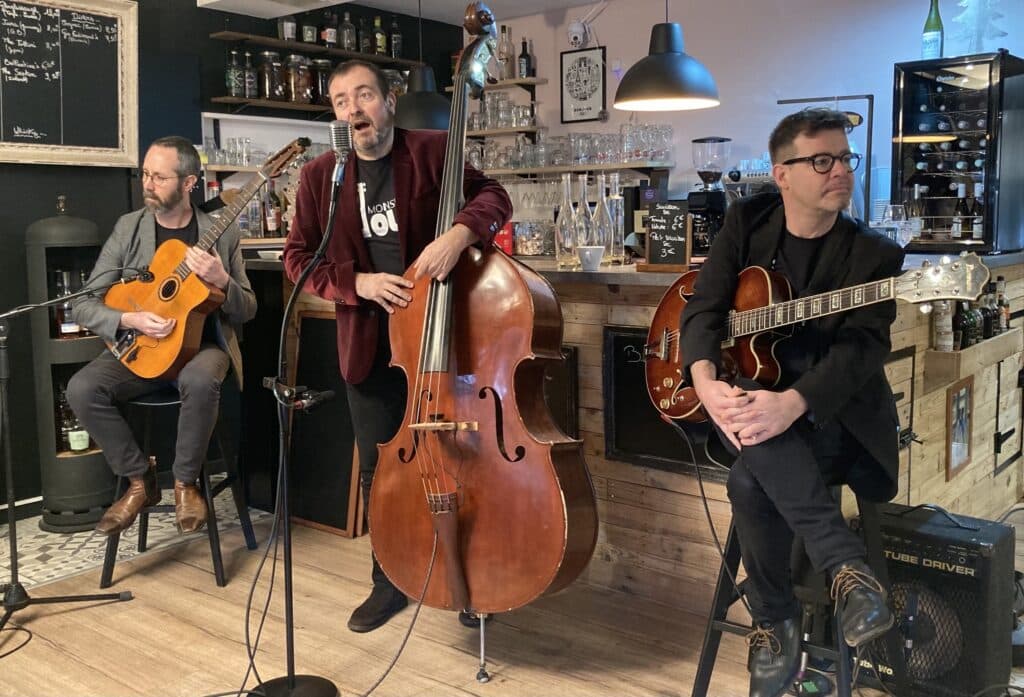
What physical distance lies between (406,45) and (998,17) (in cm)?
367

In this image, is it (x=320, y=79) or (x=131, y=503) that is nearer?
(x=131, y=503)

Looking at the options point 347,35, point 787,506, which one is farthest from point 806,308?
point 347,35

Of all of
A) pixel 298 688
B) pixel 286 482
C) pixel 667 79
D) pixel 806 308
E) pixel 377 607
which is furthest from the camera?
pixel 667 79

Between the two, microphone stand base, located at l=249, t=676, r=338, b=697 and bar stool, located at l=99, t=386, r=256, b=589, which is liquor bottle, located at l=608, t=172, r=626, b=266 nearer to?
bar stool, located at l=99, t=386, r=256, b=589

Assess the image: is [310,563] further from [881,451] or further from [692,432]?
[881,451]

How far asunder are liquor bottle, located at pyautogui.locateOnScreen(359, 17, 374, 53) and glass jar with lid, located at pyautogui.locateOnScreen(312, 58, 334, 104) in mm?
315

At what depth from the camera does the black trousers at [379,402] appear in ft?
9.15

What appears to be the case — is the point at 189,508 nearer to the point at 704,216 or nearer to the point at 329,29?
the point at 704,216

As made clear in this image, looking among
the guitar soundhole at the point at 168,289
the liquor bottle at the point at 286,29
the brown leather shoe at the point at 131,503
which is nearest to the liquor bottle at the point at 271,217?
the guitar soundhole at the point at 168,289

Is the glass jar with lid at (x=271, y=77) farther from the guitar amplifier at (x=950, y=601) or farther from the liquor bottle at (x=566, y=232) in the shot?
the guitar amplifier at (x=950, y=601)

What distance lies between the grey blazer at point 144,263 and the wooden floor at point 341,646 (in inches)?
33.9

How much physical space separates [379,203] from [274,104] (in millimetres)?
3327

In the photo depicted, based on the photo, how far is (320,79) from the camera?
6027mm

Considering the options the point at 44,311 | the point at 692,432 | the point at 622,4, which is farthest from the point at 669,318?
the point at 622,4
